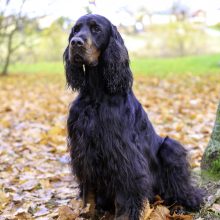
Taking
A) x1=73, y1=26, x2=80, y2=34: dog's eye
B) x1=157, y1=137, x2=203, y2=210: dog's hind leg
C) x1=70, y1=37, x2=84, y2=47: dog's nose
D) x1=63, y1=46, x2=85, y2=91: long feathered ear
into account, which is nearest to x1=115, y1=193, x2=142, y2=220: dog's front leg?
x1=157, y1=137, x2=203, y2=210: dog's hind leg

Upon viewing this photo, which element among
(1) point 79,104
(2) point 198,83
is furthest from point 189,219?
(2) point 198,83

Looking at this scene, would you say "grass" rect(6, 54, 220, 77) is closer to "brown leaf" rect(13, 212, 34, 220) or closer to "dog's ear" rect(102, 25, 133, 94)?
"dog's ear" rect(102, 25, 133, 94)

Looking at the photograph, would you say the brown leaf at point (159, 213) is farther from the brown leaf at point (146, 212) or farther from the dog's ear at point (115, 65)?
the dog's ear at point (115, 65)

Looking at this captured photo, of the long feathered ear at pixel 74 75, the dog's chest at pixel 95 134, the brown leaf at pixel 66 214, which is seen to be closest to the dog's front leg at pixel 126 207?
the dog's chest at pixel 95 134

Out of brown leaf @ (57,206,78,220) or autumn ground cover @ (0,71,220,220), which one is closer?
brown leaf @ (57,206,78,220)

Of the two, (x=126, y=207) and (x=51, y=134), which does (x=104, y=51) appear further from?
(x=51, y=134)

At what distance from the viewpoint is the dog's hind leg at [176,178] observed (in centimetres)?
405

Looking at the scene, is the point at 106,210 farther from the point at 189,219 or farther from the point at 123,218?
the point at 189,219

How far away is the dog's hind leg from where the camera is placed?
405cm

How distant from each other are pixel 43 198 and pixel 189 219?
5.17 ft

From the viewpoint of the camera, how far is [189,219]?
12.3 ft

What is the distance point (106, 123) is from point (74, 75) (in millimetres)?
581

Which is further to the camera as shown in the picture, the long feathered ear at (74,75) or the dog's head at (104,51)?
the long feathered ear at (74,75)

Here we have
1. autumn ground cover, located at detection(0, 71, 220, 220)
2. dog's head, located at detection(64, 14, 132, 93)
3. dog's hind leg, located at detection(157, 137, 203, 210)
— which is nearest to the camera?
dog's head, located at detection(64, 14, 132, 93)
